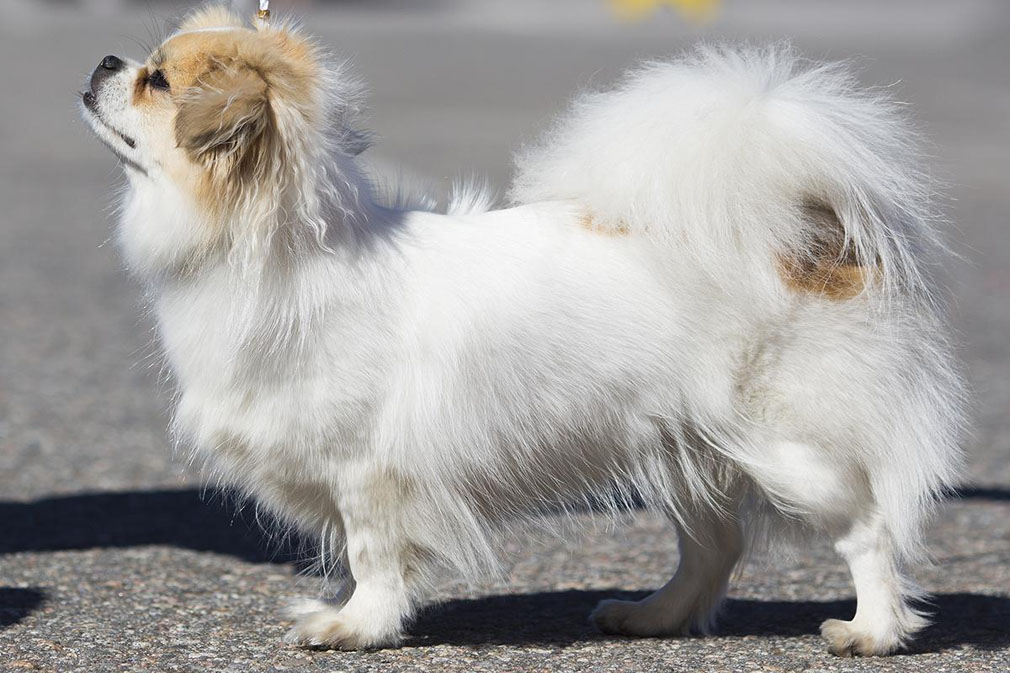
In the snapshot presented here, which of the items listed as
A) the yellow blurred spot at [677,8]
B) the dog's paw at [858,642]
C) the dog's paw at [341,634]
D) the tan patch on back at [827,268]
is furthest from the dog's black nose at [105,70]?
the yellow blurred spot at [677,8]

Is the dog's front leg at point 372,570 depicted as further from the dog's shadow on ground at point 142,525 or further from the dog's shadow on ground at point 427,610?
the dog's shadow on ground at point 142,525

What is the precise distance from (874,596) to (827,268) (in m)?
0.95

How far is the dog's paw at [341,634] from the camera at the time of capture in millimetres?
3857

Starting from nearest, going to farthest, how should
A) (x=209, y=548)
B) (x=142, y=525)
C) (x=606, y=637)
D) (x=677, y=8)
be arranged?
1. (x=606, y=637)
2. (x=209, y=548)
3. (x=142, y=525)
4. (x=677, y=8)

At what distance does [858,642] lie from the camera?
391 cm

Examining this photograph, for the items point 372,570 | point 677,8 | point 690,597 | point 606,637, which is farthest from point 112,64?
point 677,8

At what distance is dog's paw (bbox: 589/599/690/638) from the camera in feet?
13.9

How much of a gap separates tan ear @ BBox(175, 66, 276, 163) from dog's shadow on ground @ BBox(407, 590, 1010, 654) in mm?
1527

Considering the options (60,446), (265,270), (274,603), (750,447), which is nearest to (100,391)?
(60,446)

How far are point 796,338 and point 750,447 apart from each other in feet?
1.10

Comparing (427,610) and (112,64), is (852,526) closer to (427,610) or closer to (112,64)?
(427,610)

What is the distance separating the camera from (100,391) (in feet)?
25.6

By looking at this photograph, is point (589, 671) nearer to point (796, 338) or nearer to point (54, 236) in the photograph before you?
point (796, 338)

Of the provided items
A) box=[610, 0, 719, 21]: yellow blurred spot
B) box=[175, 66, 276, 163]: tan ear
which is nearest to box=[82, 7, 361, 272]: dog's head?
box=[175, 66, 276, 163]: tan ear
